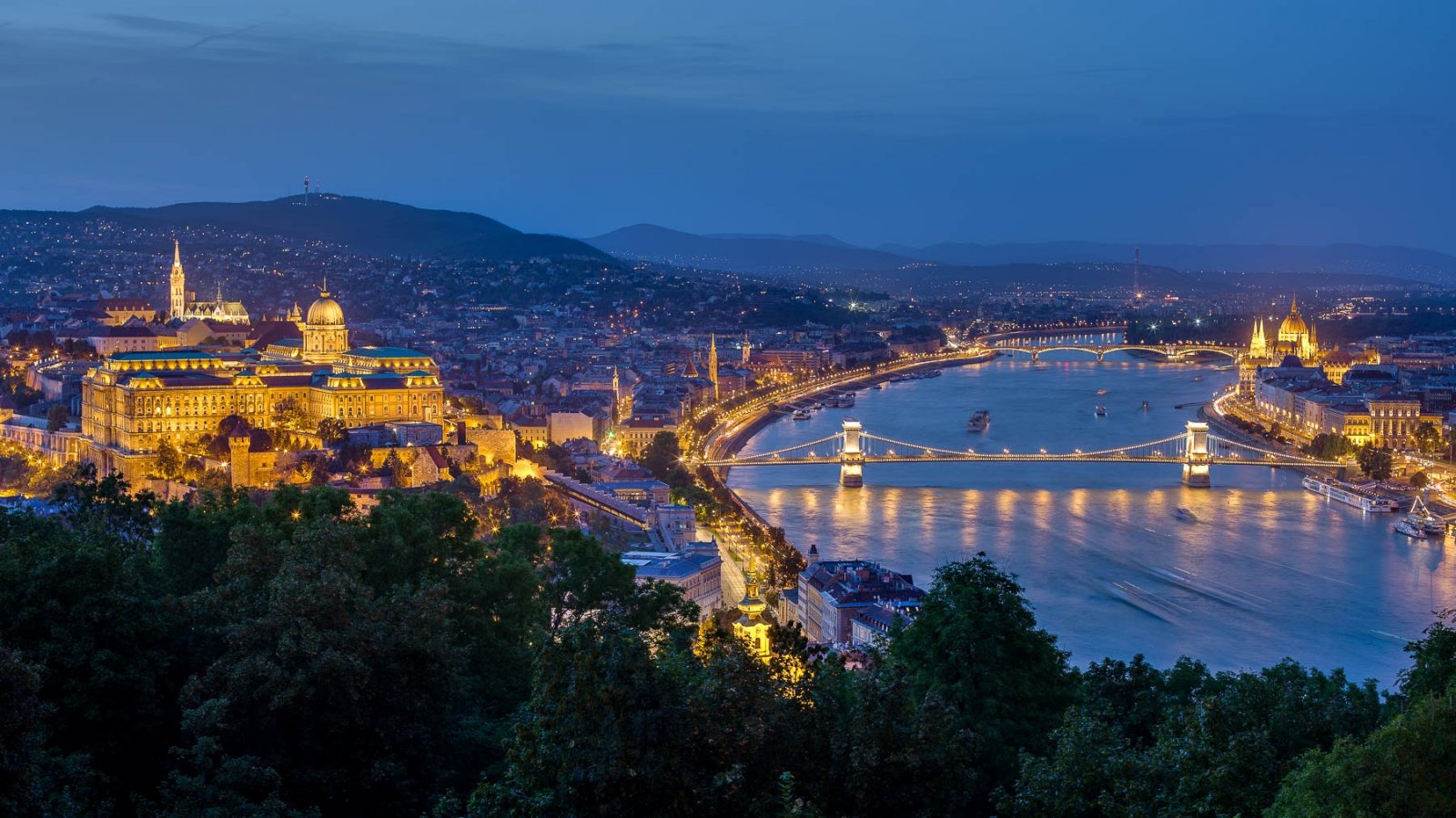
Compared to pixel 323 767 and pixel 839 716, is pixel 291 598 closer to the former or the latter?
pixel 323 767

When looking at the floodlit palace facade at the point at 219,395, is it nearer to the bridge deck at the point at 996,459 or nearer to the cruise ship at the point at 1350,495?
the bridge deck at the point at 996,459

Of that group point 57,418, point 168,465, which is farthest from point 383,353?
point 168,465

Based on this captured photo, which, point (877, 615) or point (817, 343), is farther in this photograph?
point (817, 343)

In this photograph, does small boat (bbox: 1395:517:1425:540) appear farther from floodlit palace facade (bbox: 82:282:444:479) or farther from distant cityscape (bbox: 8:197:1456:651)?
floodlit palace facade (bbox: 82:282:444:479)

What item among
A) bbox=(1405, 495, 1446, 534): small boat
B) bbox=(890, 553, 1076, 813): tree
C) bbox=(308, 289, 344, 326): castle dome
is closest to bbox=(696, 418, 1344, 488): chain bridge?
bbox=(1405, 495, 1446, 534): small boat

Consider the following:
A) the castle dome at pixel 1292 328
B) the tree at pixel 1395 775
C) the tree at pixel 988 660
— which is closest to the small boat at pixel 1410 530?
the tree at pixel 988 660

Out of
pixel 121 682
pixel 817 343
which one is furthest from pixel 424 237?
pixel 121 682

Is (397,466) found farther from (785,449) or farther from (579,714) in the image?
(579,714)
